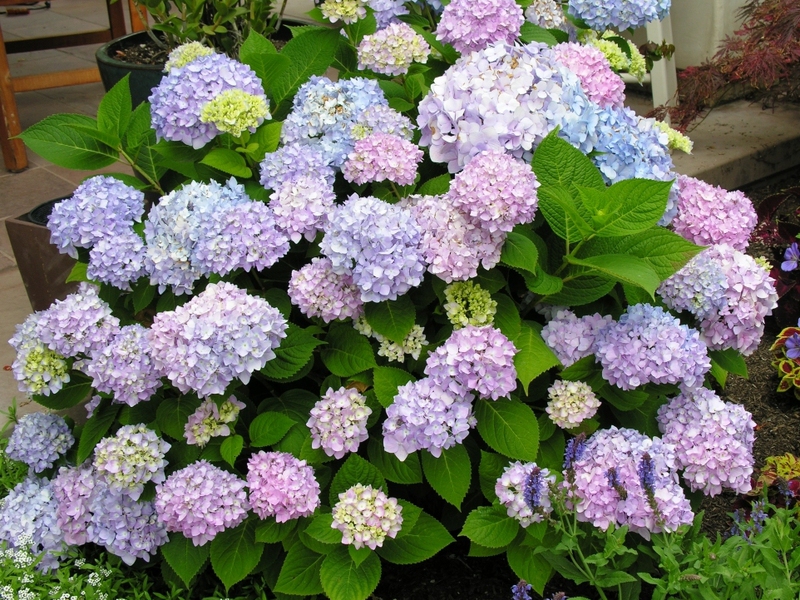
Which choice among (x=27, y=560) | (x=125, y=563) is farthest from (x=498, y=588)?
(x=27, y=560)

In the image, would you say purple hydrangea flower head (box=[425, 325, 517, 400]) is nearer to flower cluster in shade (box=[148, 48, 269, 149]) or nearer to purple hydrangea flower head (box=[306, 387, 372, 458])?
purple hydrangea flower head (box=[306, 387, 372, 458])

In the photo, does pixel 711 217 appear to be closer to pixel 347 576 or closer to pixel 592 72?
pixel 592 72

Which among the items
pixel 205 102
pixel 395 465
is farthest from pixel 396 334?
pixel 205 102

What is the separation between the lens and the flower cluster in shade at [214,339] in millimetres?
1541

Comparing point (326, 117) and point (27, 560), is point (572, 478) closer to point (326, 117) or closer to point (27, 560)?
point (326, 117)

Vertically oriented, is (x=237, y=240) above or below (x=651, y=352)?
above

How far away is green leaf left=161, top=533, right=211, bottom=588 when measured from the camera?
1.77 m

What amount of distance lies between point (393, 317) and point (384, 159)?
31 cm

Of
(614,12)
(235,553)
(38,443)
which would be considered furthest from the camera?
(614,12)

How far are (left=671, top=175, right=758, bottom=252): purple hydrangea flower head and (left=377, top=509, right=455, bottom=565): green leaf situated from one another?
83 cm

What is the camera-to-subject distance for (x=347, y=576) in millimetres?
1663

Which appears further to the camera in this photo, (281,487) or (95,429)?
(95,429)

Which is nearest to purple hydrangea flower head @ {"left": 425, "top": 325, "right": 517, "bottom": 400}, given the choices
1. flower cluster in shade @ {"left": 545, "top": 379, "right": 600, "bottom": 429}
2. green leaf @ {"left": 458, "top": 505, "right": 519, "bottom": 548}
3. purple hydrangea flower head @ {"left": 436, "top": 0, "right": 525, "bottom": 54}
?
flower cluster in shade @ {"left": 545, "top": 379, "right": 600, "bottom": 429}

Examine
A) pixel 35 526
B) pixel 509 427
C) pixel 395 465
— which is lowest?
pixel 35 526
